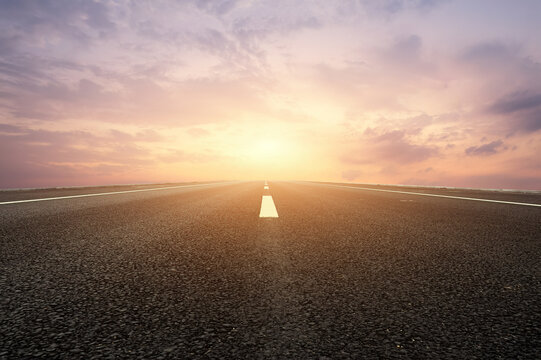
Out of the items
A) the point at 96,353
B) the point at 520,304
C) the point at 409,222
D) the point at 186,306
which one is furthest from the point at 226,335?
the point at 409,222

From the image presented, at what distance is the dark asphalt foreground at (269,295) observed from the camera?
1.24m

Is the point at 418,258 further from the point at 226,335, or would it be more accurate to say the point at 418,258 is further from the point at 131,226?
the point at 131,226

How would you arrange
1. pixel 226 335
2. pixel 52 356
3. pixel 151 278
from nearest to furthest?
pixel 52 356 → pixel 226 335 → pixel 151 278

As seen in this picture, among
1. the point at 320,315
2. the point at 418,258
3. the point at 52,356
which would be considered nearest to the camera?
the point at 52,356

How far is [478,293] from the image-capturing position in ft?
5.94

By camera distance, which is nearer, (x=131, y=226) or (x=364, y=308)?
(x=364, y=308)

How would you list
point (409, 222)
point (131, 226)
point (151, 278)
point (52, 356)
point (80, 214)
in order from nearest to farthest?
point (52, 356) < point (151, 278) < point (131, 226) < point (409, 222) < point (80, 214)

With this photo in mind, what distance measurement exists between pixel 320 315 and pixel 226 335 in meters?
0.45

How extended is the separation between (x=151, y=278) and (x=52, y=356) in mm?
883

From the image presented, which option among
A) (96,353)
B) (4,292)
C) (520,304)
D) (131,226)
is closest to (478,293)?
(520,304)

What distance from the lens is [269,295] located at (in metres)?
1.75

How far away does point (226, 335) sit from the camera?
4.31ft

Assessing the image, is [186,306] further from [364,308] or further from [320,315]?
[364,308]

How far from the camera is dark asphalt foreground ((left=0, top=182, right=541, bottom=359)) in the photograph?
1.24 meters
